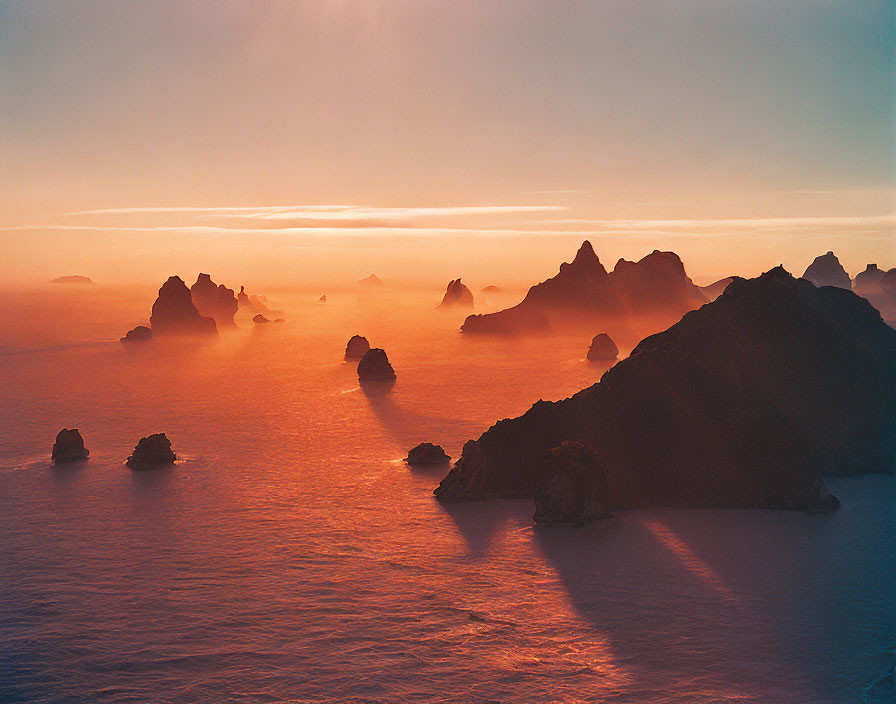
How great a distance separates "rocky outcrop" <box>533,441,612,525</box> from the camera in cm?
3794

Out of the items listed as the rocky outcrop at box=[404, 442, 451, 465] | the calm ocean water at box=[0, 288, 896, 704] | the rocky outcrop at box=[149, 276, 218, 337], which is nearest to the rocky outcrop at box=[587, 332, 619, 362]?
the calm ocean water at box=[0, 288, 896, 704]

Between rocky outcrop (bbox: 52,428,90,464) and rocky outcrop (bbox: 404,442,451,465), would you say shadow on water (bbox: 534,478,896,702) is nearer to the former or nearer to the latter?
rocky outcrop (bbox: 404,442,451,465)

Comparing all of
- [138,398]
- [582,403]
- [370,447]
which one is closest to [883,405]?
[582,403]

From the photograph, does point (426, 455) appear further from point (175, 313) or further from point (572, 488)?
point (175, 313)

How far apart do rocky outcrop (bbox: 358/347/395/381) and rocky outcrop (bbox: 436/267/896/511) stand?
49.8 metres

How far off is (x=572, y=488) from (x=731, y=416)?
11.7 m

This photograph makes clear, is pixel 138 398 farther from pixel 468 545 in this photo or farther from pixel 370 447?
pixel 468 545

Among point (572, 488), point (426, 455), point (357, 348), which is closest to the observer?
point (572, 488)

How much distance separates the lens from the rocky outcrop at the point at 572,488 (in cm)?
3794

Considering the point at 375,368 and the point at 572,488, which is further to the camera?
the point at 375,368

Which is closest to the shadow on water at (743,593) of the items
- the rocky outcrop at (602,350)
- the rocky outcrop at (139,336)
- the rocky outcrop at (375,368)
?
the rocky outcrop at (375,368)

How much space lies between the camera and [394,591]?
30.5 metres

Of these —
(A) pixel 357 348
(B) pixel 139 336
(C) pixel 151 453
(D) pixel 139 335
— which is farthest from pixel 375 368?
(D) pixel 139 335

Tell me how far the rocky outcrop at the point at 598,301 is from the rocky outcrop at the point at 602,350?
34.3m
